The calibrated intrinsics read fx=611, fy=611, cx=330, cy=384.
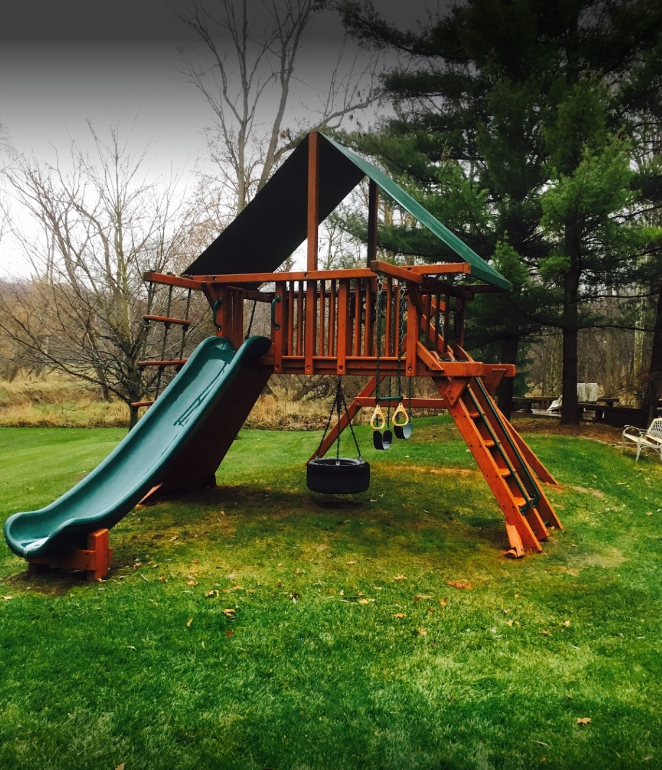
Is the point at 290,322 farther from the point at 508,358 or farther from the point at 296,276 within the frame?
the point at 508,358

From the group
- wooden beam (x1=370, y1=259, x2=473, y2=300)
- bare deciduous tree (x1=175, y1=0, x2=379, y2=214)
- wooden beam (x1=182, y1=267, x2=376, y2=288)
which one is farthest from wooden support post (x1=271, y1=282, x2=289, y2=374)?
bare deciduous tree (x1=175, y1=0, x2=379, y2=214)

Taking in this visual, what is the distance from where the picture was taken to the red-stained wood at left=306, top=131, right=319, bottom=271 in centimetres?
600

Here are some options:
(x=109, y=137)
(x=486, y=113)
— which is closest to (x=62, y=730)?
(x=109, y=137)

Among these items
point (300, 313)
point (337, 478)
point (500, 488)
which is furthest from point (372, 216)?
point (500, 488)

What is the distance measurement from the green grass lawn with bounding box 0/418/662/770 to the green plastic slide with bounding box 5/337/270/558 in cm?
36

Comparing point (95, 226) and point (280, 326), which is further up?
point (95, 226)

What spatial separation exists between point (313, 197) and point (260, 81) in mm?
12173

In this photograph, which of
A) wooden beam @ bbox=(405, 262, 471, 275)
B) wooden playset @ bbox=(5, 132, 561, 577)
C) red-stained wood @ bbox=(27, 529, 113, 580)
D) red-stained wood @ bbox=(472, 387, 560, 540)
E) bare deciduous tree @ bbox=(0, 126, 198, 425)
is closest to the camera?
red-stained wood @ bbox=(27, 529, 113, 580)

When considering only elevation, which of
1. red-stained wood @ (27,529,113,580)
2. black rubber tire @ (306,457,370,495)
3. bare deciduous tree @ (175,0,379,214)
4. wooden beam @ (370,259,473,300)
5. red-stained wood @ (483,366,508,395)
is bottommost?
red-stained wood @ (27,529,113,580)

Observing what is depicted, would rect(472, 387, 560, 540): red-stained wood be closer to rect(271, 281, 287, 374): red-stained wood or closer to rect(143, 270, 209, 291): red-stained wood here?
rect(271, 281, 287, 374): red-stained wood

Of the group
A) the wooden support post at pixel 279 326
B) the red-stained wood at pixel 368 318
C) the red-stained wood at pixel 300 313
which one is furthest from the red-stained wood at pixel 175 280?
the red-stained wood at pixel 368 318

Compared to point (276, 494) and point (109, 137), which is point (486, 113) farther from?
point (276, 494)

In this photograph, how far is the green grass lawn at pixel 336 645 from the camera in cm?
273

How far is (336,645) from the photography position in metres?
3.65
